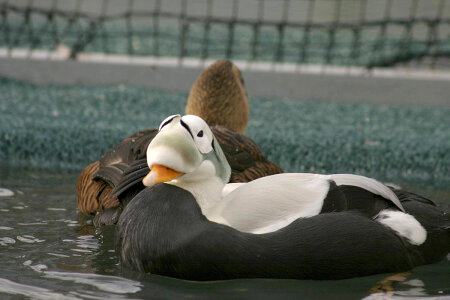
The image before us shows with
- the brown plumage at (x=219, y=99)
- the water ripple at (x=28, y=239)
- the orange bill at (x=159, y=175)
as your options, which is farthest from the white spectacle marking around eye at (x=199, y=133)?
the brown plumage at (x=219, y=99)

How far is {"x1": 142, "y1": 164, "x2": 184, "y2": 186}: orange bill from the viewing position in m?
2.15

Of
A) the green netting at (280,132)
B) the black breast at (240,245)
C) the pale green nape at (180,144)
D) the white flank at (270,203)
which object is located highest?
the pale green nape at (180,144)

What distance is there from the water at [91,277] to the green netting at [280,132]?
1.02 meters

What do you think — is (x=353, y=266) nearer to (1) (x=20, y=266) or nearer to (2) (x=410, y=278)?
(2) (x=410, y=278)

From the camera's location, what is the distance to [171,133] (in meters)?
2.22

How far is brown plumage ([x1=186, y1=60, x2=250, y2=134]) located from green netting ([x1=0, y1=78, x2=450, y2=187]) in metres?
0.26

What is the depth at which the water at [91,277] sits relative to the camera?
2.19 metres

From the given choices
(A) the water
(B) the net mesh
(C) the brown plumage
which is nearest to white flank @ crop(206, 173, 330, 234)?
(A) the water

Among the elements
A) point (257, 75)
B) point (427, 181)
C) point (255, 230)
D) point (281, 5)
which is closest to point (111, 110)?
point (257, 75)

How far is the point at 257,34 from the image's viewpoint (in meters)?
7.21

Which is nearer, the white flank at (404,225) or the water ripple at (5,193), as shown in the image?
the white flank at (404,225)

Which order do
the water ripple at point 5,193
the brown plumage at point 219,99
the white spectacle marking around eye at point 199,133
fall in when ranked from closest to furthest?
the white spectacle marking around eye at point 199,133 < the water ripple at point 5,193 < the brown plumage at point 219,99

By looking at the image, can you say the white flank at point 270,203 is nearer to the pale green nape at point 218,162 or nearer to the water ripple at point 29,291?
the pale green nape at point 218,162

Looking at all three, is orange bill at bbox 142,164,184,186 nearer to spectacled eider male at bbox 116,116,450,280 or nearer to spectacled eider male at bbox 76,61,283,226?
spectacled eider male at bbox 116,116,450,280
